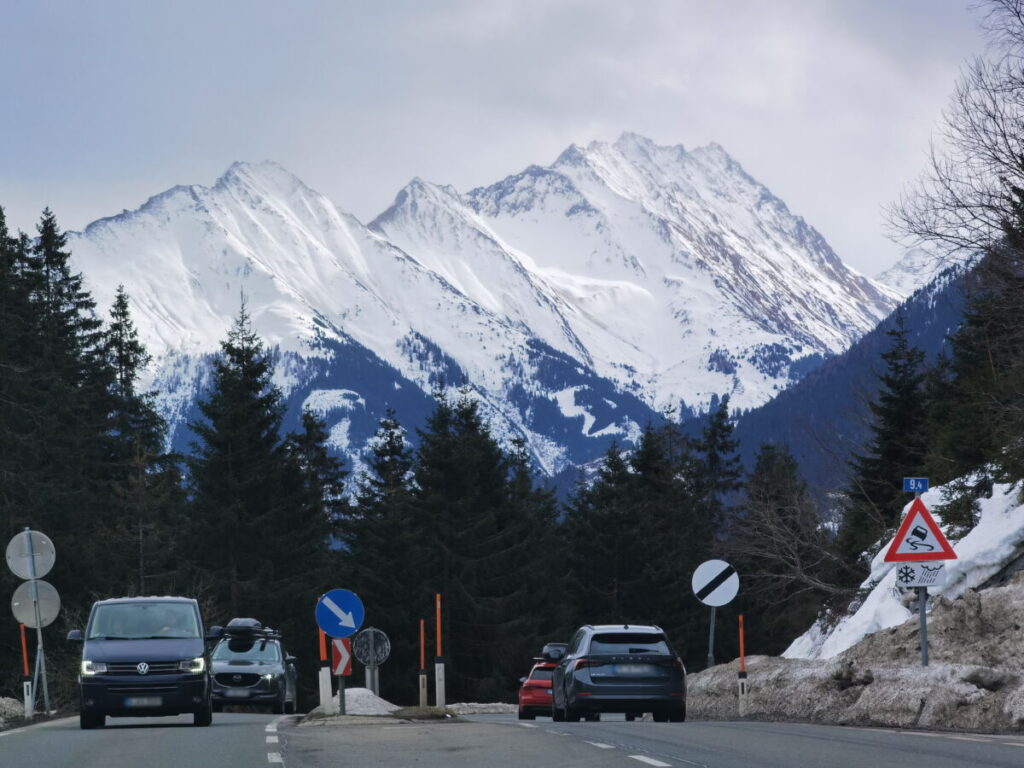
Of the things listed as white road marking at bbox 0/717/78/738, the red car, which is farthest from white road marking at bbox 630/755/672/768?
the red car

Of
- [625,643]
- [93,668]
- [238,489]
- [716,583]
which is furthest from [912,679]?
[238,489]

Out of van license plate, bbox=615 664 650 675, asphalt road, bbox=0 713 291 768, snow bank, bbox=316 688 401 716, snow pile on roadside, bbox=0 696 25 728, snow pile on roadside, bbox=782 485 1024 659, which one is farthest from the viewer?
snow pile on roadside, bbox=782 485 1024 659

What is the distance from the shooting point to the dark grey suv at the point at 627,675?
2286 cm

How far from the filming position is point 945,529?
33.6 meters

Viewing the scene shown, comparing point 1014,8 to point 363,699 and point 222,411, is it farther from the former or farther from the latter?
point 222,411

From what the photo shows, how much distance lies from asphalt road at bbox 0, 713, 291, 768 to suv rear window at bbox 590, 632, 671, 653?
4.57m

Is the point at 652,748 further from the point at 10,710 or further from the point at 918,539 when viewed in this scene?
the point at 10,710

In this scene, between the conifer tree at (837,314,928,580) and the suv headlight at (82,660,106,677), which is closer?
the suv headlight at (82,660,106,677)

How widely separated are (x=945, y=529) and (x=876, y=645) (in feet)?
24.7

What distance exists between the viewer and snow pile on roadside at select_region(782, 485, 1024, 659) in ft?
94.4

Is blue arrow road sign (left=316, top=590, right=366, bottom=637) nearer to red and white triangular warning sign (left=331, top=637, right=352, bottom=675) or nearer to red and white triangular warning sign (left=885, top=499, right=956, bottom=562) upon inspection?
red and white triangular warning sign (left=331, top=637, right=352, bottom=675)

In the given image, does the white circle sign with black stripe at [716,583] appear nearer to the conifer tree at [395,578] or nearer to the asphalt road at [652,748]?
the asphalt road at [652,748]

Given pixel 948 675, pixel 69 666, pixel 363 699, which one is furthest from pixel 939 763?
pixel 69 666

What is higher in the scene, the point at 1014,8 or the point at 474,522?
the point at 1014,8
